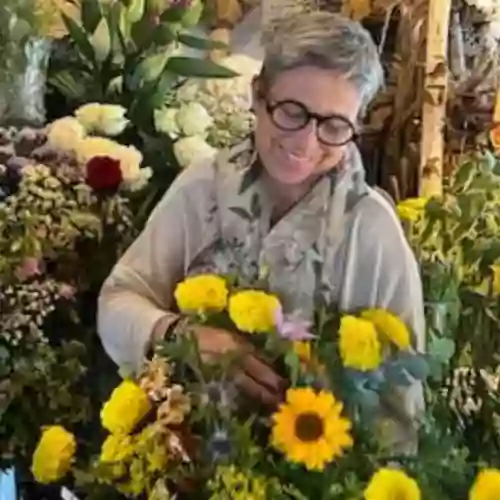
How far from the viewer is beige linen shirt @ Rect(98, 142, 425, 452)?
3.66 ft

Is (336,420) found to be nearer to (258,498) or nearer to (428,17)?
(258,498)

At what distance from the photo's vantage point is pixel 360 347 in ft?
3.20

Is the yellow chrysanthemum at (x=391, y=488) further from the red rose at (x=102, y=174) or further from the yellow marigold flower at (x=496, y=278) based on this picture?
the red rose at (x=102, y=174)

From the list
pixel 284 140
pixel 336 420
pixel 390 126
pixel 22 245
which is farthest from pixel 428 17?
pixel 336 420

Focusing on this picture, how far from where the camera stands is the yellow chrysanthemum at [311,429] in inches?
37.5

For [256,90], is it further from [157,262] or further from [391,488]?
[391,488]

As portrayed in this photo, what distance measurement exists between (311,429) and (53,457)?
277mm

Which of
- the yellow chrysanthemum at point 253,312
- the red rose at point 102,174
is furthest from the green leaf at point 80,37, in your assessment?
the yellow chrysanthemum at point 253,312

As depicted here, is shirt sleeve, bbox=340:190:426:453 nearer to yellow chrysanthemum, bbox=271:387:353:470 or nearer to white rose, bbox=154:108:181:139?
yellow chrysanthemum, bbox=271:387:353:470

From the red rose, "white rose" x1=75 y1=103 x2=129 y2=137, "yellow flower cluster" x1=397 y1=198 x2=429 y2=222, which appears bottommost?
"yellow flower cluster" x1=397 y1=198 x2=429 y2=222

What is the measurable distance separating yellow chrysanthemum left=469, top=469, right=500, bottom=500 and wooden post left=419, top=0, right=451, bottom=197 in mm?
559

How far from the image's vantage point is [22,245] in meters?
1.24

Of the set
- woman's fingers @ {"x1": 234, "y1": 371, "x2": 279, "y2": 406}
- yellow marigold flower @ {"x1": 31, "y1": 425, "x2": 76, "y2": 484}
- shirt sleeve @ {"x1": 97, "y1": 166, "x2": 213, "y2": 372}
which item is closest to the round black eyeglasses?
shirt sleeve @ {"x1": 97, "y1": 166, "x2": 213, "y2": 372}

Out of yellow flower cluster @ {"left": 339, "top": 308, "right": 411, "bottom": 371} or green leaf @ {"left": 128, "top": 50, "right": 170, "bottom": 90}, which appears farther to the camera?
green leaf @ {"left": 128, "top": 50, "right": 170, "bottom": 90}
